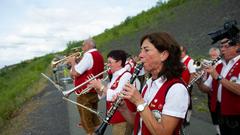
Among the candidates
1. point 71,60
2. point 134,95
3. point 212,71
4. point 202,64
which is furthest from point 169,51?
point 71,60

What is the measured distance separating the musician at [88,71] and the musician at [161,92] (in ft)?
12.1

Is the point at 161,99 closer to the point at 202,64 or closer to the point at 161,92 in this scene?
the point at 161,92


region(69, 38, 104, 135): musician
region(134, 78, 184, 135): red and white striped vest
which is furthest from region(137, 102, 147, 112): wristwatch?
region(69, 38, 104, 135): musician

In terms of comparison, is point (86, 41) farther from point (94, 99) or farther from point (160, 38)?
point (160, 38)

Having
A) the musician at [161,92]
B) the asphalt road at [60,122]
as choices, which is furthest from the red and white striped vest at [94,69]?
the musician at [161,92]

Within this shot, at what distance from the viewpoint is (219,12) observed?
72.8ft

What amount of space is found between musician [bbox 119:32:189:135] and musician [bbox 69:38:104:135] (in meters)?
3.69

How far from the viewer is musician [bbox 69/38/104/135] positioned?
268 inches

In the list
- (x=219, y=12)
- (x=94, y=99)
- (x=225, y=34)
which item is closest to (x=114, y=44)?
(x=219, y=12)

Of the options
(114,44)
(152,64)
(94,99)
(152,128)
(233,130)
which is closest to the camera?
(152,128)

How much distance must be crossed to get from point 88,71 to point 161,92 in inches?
162

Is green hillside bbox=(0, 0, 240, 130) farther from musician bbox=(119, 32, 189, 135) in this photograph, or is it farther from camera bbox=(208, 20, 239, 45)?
musician bbox=(119, 32, 189, 135)

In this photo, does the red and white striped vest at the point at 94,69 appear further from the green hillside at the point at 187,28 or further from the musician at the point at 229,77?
the green hillside at the point at 187,28

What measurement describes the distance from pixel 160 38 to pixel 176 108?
65cm
